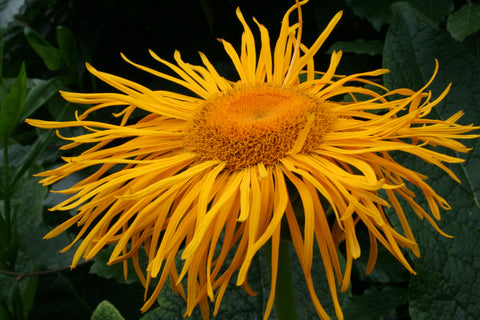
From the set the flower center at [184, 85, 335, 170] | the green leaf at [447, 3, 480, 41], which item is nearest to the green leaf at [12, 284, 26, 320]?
the flower center at [184, 85, 335, 170]

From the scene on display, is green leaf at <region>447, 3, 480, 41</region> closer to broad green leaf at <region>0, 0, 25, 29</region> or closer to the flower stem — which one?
the flower stem

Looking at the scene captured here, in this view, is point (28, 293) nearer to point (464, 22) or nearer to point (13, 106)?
point (13, 106)

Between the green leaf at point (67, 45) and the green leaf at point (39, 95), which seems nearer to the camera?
the green leaf at point (39, 95)

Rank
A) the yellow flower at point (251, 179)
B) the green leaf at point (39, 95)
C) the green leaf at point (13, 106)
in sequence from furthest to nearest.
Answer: the green leaf at point (39, 95)
the green leaf at point (13, 106)
the yellow flower at point (251, 179)

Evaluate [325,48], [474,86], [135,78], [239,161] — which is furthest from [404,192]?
[135,78]

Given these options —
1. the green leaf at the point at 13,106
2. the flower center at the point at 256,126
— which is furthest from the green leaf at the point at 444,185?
the green leaf at the point at 13,106

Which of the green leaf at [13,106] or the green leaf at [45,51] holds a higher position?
the green leaf at [45,51]

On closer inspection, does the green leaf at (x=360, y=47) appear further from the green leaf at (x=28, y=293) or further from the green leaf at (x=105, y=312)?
the green leaf at (x=28, y=293)
